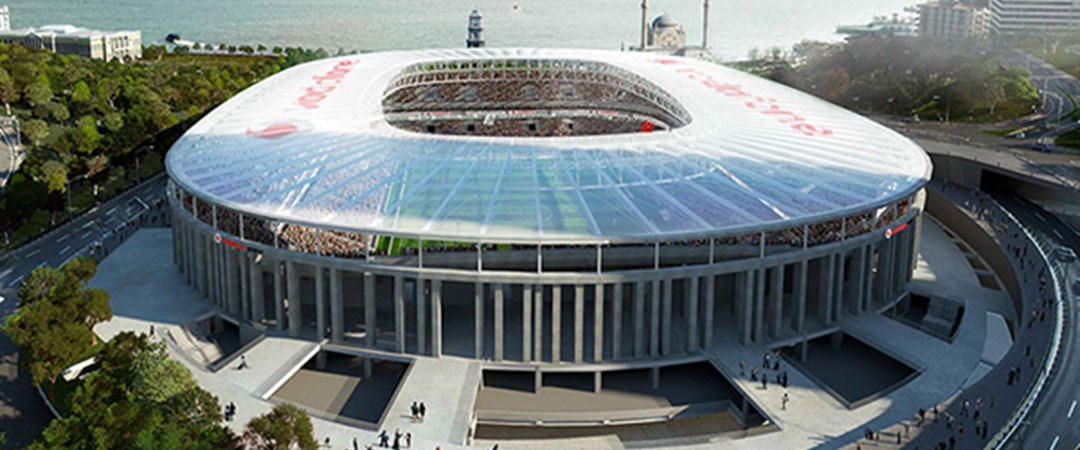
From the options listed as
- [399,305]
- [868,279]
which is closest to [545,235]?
[399,305]

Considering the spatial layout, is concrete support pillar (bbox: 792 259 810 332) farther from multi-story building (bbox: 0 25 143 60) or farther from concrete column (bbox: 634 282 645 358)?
multi-story building (bbox: 0 25 143 60)

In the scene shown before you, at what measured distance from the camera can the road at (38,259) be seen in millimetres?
51844

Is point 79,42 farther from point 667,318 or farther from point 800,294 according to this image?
point 800,294

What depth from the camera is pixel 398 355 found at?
55.8 metres

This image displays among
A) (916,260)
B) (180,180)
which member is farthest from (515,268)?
(916,260)

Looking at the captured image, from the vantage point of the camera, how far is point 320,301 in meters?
57.2

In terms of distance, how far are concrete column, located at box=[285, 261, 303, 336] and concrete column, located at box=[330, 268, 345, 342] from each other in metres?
2.12

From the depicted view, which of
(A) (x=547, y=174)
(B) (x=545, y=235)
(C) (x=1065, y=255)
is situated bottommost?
(C) (x=1065, y=255)

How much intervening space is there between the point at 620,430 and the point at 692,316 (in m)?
7.46

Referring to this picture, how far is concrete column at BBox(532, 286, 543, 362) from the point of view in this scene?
2119 inches

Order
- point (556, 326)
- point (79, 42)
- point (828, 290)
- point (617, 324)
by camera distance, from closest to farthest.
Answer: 1. point (556, 326)
2. point (617, 324)
3. point (828, 290)
4. point (79, 42)

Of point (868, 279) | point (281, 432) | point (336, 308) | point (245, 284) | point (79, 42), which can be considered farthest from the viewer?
point (79, 42)

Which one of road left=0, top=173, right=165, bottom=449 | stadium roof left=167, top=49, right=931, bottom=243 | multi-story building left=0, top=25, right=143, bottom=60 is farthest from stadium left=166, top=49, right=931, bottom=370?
multi-story building left=0, top=25, right=143, bottom=60

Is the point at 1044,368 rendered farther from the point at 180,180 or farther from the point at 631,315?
the point at 180,180
